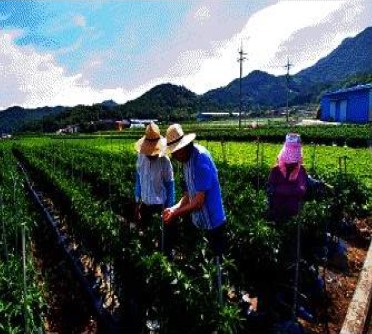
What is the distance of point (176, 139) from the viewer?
4492 millimetres

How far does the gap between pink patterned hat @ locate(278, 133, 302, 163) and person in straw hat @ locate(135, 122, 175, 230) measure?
1349 mm

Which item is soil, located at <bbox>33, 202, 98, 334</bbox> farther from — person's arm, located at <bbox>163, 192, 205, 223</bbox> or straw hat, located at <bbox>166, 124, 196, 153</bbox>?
straw hat, located at <bbox>166, 124, 196, 153</bbox>

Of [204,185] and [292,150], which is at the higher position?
[292,150]

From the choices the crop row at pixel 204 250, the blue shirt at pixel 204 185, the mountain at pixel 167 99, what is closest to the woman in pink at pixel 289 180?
the crop row at pixel 204 250

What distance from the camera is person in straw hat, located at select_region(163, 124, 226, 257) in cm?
439

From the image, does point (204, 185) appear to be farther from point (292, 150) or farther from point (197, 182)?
point (292, 150)

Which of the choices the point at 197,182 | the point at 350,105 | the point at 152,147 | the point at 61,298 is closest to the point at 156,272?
the point at 197,182

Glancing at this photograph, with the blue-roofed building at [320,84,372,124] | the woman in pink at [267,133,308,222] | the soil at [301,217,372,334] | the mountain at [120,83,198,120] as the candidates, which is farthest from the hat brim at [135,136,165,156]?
the mountain at [120,83,198,120]

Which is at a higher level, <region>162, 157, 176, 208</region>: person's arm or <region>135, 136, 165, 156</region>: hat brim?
<region>135, 136, 165, 156</region>: hat brim

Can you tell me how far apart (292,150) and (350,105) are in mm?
52632

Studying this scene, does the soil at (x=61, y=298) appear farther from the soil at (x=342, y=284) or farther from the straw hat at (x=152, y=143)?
the soil at (x=342, y=284)

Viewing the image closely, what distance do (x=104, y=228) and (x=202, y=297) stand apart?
271cm

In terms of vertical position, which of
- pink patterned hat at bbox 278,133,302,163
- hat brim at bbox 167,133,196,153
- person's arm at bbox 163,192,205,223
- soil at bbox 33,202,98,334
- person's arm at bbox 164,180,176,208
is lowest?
soil at bbox 33,202,98,334

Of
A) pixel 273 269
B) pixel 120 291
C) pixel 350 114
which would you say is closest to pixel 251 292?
pixel 273 269
